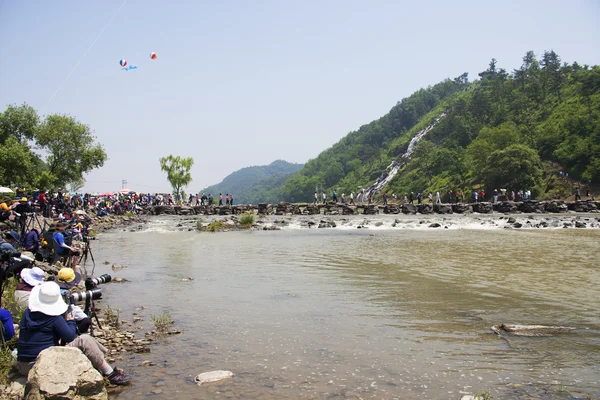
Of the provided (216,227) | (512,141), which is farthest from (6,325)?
(512,141)

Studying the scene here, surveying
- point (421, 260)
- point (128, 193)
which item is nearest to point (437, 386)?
point (421, 260)

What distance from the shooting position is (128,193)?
193ft

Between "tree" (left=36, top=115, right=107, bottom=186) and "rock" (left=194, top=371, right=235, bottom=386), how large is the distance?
139ft

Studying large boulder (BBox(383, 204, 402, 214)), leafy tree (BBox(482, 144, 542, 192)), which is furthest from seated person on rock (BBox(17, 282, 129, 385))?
leafy tree (BBox(482, 144, 542, 192))

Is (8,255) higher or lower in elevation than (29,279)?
higher

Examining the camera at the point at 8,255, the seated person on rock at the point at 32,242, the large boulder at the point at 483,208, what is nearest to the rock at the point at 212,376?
the camera at the point at 8,255

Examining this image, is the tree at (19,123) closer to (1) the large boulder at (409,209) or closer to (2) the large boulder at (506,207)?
(1) the large boulder at (409,209)

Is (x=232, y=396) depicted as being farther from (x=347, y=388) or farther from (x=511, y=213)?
(x=511, y=213)

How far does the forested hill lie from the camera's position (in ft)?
185

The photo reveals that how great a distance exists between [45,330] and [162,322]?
10.7 feet

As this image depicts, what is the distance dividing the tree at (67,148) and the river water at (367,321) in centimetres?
3097

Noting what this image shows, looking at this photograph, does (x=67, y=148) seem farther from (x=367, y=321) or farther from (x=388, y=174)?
(x=388, y=174)

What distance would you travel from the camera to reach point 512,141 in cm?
6650

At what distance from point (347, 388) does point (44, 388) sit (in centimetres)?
351
